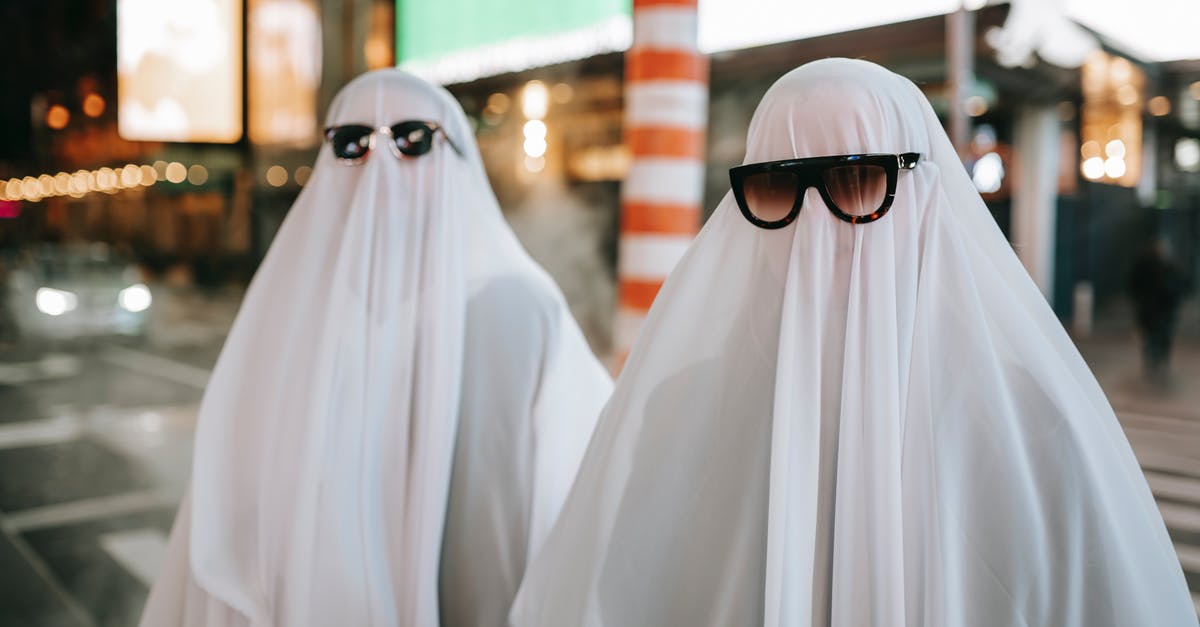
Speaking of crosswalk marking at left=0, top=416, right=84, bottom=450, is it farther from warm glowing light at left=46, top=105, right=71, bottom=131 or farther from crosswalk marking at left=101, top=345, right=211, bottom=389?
warm glowing light at left=46, top=105, right=71, bottom=131

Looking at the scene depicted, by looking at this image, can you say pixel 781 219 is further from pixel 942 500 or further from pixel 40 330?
pixel 40 330

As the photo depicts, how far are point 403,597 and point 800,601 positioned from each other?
2.94 feet

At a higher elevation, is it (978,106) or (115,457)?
(978,106)

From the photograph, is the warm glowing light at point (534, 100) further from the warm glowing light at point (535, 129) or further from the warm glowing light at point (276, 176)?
the warm glowing light at point (276, 176)

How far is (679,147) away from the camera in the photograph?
Result: 4816mm

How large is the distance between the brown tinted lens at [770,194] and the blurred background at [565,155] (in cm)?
308

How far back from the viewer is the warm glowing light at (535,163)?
36.0ft

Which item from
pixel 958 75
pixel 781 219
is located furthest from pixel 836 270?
pixel 958 75

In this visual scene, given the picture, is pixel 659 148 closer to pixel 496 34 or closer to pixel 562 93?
pixel 496 34

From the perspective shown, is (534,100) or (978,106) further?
(534,100)

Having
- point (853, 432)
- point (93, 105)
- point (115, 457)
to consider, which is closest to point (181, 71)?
point (115, 457)

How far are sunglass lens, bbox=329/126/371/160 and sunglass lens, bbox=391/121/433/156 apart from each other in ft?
0.19

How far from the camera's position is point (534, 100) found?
10633 millimetres

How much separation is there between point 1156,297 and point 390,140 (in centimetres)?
853
